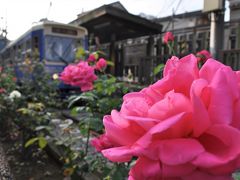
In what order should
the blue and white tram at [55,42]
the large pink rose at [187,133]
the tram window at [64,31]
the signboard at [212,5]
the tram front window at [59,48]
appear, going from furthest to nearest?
the tram window at [64,31], the tram front window at [59,48], the blue and white tram at [55,42], the signboard at [212,5], the large pink rose at [187,133]

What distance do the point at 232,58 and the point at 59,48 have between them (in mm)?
7118

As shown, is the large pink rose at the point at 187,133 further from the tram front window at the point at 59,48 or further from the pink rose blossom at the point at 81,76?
the tram front window at the point at 59,48

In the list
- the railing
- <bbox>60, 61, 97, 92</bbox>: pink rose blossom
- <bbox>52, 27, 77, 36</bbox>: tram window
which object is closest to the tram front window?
<bbox>52, 27, 77, 36</bbox>: tram window

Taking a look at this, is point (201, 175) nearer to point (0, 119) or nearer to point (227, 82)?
point (227, 82)

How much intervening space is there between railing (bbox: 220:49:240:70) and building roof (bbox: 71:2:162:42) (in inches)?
181

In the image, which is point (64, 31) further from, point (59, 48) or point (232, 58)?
point (232, 58)

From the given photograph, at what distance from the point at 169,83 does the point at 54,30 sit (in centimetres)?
1077

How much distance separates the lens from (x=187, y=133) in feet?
1.96

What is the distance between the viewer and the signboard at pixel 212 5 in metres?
5.63

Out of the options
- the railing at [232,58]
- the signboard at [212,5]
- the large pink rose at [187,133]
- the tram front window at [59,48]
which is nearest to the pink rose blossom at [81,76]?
the large pink rose at [187,133]

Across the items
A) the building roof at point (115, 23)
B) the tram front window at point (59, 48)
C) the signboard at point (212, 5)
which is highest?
the building roof at point (115, 23)

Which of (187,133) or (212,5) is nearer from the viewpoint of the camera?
(187,133)

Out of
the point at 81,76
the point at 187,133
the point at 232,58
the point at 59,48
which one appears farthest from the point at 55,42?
the point at 187,133

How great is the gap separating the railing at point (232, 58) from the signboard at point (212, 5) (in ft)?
2.71
